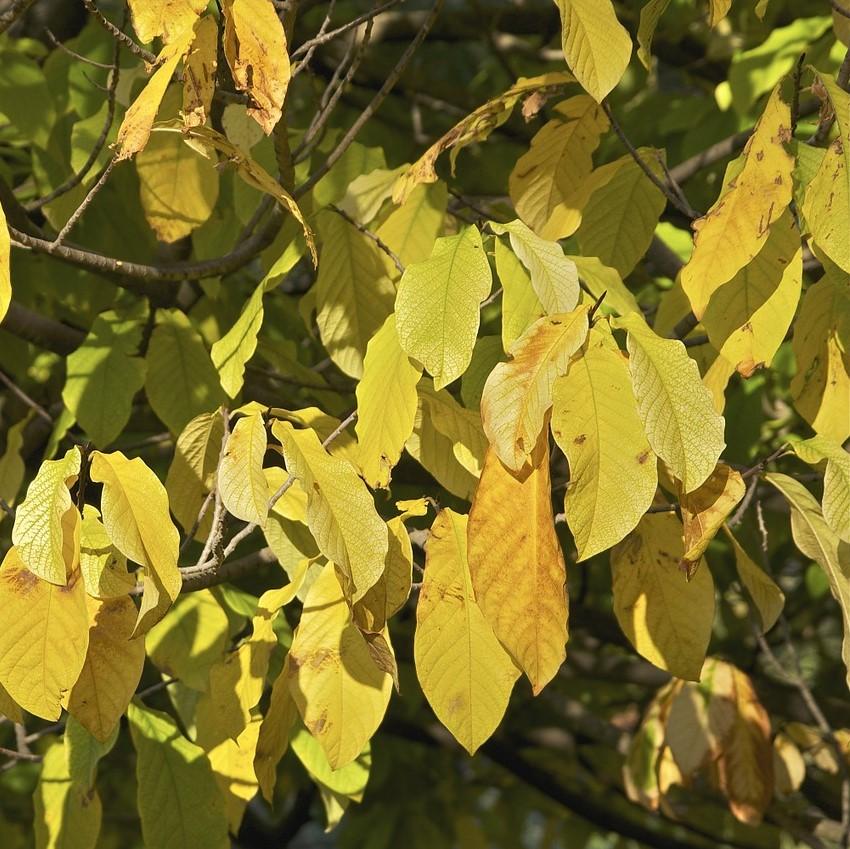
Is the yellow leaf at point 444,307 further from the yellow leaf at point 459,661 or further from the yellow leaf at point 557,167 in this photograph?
the yellow leaf at point 557,167

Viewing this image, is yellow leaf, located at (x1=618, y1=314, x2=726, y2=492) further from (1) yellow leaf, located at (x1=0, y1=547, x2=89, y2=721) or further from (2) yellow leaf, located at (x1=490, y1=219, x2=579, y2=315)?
(1) yellow leaf, located at (x1=0, y1=547, x2=89, y2=721)

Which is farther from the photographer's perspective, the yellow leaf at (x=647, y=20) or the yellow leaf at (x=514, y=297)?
the yellow leaf at (x=647, y=20)

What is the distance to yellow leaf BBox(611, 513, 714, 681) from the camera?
3.92 ft

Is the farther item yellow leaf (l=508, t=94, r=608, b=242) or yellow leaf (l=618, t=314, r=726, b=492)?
yellow leaf (l=508, t=94, r=608, b=242)

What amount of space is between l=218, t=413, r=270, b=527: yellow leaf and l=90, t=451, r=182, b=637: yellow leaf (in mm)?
74

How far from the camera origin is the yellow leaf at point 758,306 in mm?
1142

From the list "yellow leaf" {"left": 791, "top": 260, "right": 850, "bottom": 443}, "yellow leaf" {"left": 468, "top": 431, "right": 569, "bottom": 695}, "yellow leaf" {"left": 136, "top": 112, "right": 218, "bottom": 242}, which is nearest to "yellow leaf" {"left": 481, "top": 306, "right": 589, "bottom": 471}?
"yellow leaf" {"left": 468, "top": 431, "right": 569, "bottom": 695}

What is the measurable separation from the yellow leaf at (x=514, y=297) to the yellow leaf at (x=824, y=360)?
0.30 m

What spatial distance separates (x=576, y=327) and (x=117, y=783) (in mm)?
2562

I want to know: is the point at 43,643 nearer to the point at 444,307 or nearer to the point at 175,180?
the point at 444,307

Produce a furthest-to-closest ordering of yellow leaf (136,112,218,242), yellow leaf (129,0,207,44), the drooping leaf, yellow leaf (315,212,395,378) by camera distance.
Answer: the drooping leaf → yellow leaf (136,112,218,242) → yellow leaf (315,212,395,378) → yellow leaf (129,0,207,44)

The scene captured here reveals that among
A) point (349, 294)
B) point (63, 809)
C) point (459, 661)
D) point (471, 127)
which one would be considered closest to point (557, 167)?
point (471, 127)

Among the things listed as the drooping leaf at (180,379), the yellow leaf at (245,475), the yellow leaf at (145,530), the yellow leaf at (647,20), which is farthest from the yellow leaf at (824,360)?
the drooping leaf at (180,379)

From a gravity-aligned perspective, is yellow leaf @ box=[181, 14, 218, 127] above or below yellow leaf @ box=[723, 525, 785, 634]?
above
